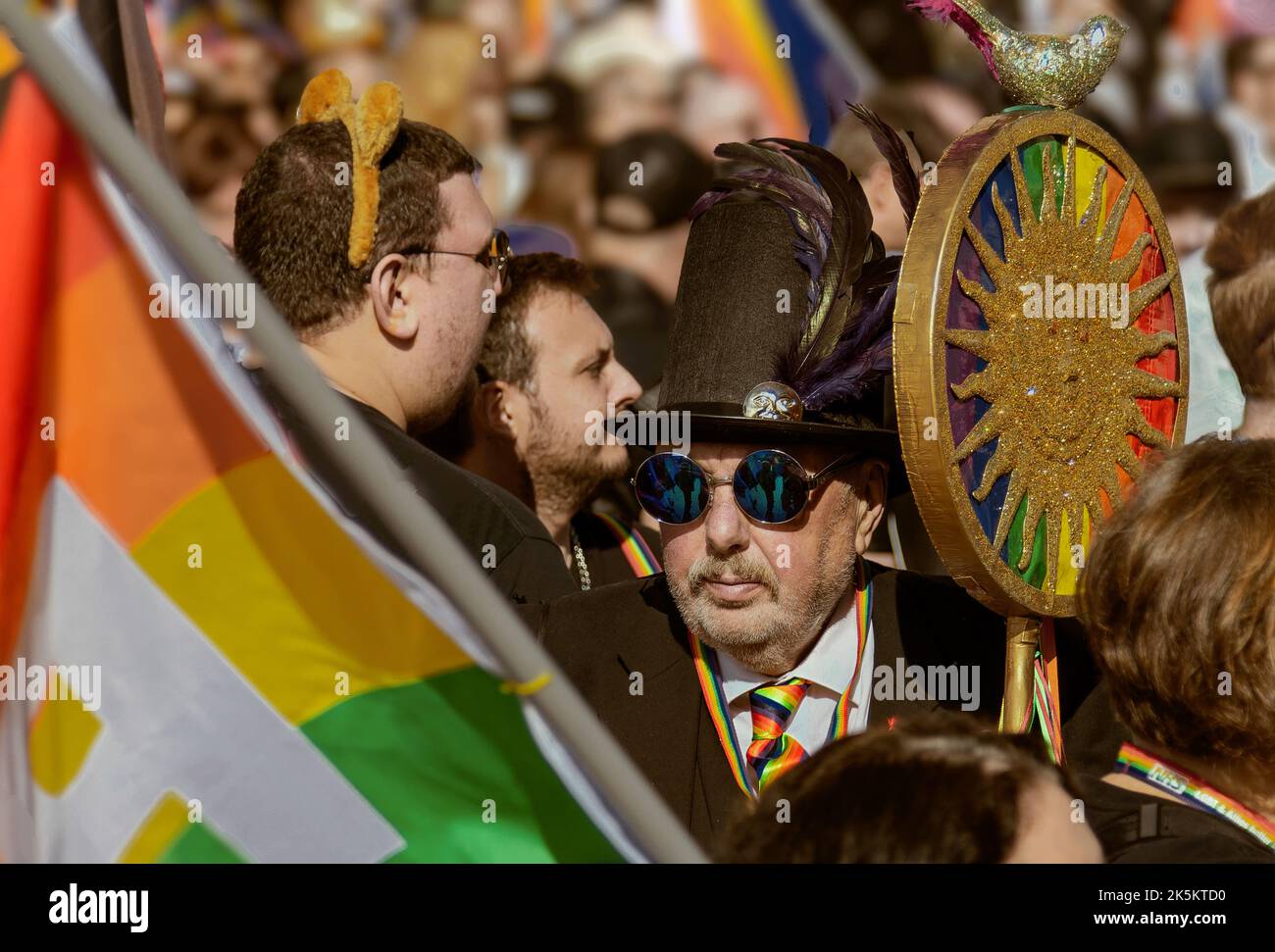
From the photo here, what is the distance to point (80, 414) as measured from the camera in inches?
72.3

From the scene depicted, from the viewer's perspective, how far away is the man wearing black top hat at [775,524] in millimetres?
2947

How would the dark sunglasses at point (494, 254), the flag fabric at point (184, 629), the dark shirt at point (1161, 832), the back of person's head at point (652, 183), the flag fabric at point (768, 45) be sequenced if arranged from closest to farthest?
the flag fabric at point (184, 629) → the dark shirt at point (1161, 832) → the dark sunglasses at point (494, 254) → the back of person's head at point (652, 183) → the flag fabric at point (768, 45)

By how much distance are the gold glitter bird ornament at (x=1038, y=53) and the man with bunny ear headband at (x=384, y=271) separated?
98cm

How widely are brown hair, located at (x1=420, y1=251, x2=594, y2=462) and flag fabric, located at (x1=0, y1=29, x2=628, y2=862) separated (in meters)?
2.20

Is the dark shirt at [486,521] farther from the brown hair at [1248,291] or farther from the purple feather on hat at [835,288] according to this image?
the brown hair at [1248,291]

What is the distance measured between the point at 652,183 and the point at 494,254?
3.29m

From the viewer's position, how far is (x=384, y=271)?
3.13 meters

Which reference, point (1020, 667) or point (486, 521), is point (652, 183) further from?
point (1020, 667)

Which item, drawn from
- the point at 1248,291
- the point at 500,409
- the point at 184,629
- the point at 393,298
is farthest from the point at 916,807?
the point at 500,409

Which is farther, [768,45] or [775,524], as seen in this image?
[768,45]

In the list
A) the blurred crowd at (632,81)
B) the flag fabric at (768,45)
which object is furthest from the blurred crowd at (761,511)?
the flag fabric at (768,45)

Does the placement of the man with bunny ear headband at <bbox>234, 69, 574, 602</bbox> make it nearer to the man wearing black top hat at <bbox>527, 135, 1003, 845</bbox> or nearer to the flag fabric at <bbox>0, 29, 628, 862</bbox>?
the man wearing black top hat at <bbox>527, 135, 1003, 845</bbox>

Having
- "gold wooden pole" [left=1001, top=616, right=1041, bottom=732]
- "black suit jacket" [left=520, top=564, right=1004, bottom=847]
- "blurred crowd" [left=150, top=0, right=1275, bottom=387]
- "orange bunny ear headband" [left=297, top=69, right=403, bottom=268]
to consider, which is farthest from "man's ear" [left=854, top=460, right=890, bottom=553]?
"blurred crowd" [left=150, top=0, right=1275, bottom=387]
